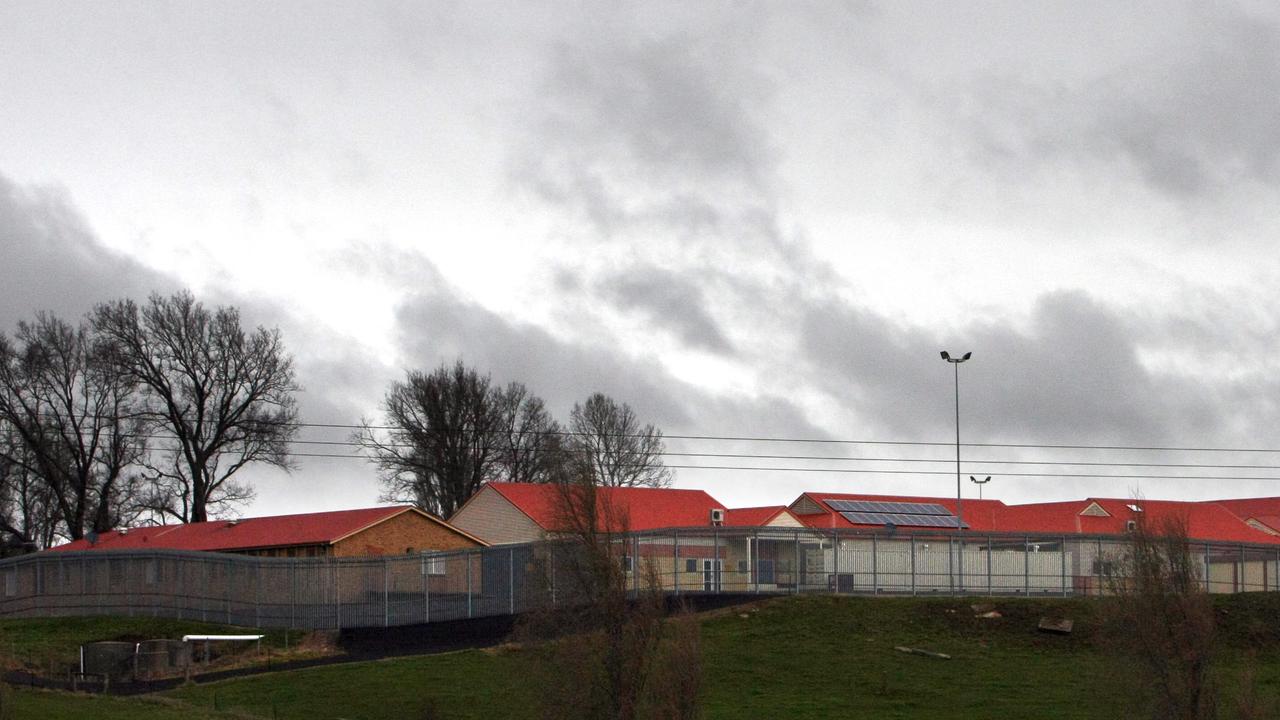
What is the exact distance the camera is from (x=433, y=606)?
48.1m

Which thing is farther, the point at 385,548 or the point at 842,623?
the point at 385,548

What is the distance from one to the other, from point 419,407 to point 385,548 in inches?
1025

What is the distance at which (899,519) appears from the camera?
6956 cm

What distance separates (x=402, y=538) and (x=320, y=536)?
3479 mm

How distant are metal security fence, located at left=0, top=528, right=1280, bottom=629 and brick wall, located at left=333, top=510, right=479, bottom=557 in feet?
26.8

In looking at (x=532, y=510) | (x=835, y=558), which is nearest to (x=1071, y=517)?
(x=532, y=510)

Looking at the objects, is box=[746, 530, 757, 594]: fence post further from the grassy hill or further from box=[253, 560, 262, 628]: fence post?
box=[253, 560, 262, 628]: fence post

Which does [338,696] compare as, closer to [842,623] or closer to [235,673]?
[235,673]

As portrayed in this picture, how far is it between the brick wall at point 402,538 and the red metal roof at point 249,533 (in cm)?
39

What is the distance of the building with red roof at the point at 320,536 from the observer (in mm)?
61062

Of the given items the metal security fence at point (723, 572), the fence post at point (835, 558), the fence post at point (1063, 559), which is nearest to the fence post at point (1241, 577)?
the metal security fence at point (723, 572)

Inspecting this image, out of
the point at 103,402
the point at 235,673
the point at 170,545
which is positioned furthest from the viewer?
the point at 103,402

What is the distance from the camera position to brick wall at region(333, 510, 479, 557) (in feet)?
200

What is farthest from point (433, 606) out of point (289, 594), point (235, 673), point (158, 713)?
point (158, 713)
